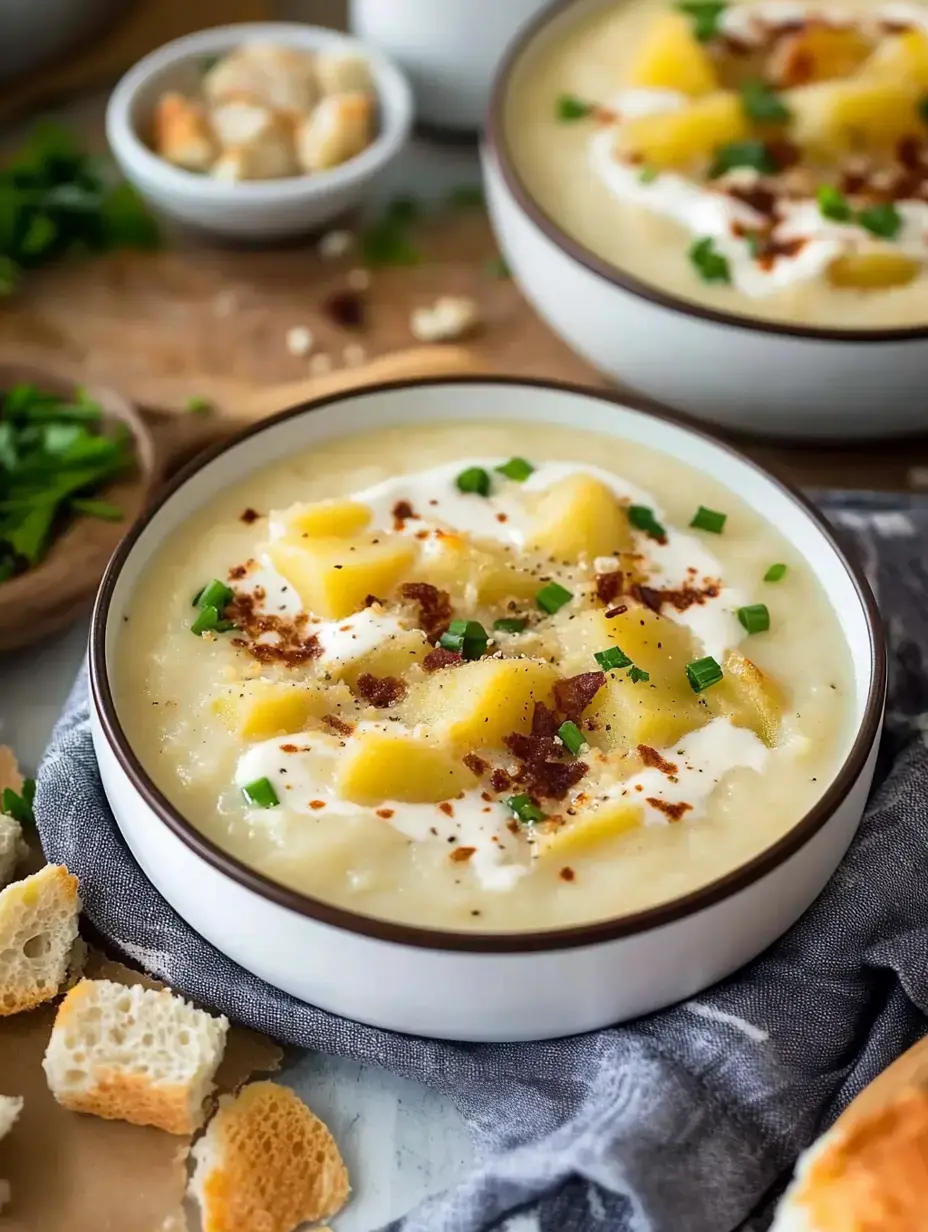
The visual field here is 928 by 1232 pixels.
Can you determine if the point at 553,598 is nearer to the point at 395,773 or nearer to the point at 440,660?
the point at 440,660

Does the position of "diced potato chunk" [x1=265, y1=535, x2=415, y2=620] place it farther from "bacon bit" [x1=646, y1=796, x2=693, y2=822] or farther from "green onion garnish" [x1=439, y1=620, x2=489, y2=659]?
"bacon bit" [x1=646, y1=796, x2=693, y2=822]

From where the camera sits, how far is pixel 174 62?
3412mm

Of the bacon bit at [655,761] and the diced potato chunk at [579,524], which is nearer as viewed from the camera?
the bacon bit at [655,761]

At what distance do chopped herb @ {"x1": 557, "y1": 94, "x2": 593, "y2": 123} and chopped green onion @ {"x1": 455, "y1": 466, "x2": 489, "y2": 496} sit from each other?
112 cm

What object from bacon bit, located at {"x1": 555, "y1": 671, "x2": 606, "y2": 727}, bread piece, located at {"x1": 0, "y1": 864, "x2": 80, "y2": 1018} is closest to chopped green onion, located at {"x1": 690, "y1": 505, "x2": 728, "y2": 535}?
bacon bit, located at {"x1": 555, "y1": 671, "x2": 606, "y2": 727}

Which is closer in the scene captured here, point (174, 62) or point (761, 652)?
point (761, 652)

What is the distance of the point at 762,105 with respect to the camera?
3.06 metres

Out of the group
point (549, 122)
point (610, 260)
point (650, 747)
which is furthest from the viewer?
point (549, 122)

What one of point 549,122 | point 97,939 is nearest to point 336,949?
point 97,939

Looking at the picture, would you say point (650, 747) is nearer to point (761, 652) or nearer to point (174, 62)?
point (761, 652)

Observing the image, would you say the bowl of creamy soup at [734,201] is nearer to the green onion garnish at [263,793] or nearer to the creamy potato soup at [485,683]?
the creamy potato soup at [485,683]

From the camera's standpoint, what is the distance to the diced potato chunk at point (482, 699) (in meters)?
2.00

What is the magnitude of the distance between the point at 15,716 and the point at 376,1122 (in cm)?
94

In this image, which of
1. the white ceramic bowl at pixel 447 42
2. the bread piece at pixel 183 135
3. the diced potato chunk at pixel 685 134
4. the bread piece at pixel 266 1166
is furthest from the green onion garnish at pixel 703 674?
the white ceramic bowl at pixel 447 42
